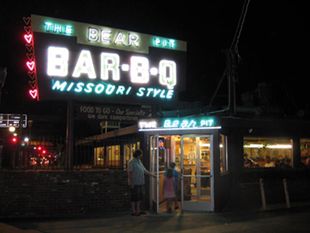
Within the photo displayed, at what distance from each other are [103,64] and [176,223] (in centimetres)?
620

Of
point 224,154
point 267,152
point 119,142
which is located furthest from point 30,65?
point 267,152

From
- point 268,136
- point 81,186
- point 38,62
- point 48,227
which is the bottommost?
point 48,227

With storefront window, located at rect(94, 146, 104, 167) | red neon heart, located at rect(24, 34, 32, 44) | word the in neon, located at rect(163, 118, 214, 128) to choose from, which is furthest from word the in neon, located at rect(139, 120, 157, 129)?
red neon heart, located at rect(24, 34, 32, 44)

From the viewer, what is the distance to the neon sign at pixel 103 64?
46.2 feet

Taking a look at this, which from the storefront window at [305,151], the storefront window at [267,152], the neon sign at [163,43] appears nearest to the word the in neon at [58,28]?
the neon sign at [163,43]

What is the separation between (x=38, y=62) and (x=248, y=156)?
8.41 metres

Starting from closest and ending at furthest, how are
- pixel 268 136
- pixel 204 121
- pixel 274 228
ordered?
pixel 274 228 < pixel 204 121 < pixel 268 136

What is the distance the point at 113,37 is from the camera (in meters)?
15.2

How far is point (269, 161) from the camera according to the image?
17422 mm

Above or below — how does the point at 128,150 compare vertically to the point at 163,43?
below

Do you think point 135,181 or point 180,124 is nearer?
point 135,181

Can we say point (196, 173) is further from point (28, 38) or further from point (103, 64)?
point (28, 38)

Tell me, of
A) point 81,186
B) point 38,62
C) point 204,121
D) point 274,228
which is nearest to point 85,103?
point 38,62

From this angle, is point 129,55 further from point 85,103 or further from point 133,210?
point 133,210
